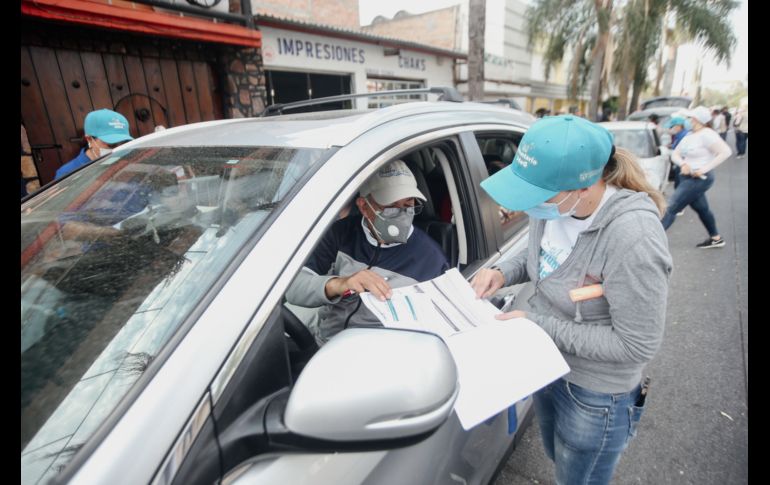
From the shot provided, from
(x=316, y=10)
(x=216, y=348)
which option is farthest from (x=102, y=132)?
(x=316, y=10)

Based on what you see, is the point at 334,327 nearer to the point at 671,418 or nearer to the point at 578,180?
the point at 578,180

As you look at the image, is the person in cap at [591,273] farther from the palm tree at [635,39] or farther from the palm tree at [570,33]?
the palm tree at [635,39]

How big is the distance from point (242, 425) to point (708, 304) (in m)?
4.70

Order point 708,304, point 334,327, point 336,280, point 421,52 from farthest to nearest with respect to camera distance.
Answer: point 421,52, point 708,304, point 334,327, point 336,280

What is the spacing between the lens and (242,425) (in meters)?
0.83

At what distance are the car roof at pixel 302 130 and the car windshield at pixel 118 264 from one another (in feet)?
0.18

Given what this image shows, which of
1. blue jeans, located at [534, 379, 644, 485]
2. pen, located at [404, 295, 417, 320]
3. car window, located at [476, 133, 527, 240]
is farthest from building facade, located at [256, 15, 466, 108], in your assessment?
blue jeans, located at [534, 379, 644, 485]

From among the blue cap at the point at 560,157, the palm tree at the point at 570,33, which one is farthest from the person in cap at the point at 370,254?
the palm tree at the point at 570,33

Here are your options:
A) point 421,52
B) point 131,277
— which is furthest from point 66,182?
point 421,52

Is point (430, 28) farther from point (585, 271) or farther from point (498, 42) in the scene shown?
point (585, 271)

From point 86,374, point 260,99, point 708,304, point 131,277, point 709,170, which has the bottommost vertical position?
point 708,304

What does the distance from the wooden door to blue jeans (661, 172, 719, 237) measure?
22.7ft

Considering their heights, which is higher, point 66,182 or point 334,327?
point 66,182

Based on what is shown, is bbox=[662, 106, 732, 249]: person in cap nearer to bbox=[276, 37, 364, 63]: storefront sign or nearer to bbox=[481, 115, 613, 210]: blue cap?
bbox=[481, 115, 613, 210]: blue cap
